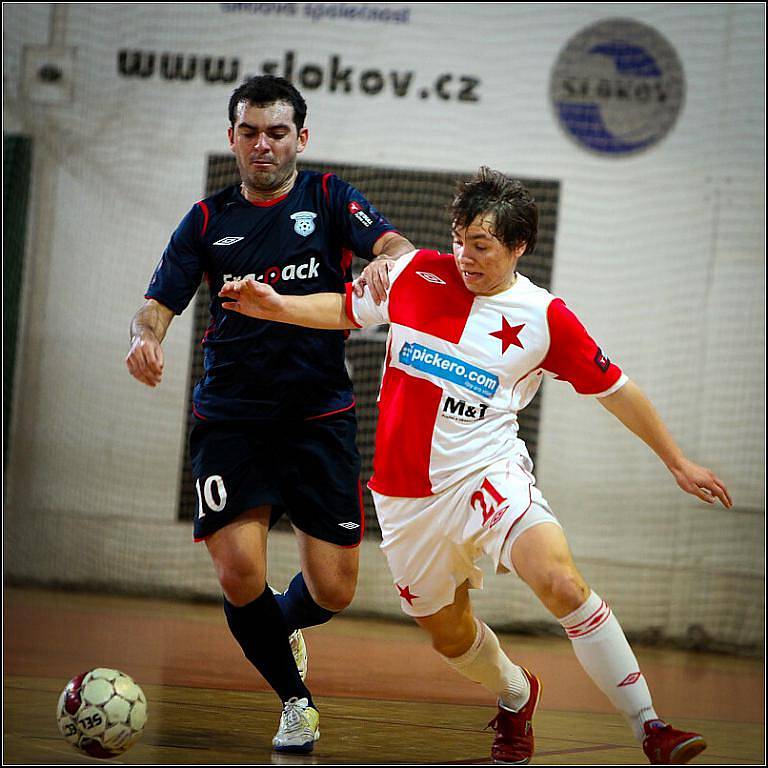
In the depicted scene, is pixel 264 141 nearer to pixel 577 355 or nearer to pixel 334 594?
pixel 577 355

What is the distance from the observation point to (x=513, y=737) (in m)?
3.40

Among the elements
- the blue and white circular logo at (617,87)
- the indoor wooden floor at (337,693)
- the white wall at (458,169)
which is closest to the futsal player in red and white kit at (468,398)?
the indoor wooden floor at (337,693)

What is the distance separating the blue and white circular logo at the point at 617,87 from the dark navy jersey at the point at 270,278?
3.84 meters

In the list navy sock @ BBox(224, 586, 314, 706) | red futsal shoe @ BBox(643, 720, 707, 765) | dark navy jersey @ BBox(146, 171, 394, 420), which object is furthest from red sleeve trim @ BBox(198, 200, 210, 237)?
red futsal shoe @ BBox(643, 720, 707, 765)

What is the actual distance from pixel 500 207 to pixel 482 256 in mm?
155

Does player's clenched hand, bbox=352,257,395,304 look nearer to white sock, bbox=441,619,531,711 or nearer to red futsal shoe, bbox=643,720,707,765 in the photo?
white sock, bbox=441,619,531,711

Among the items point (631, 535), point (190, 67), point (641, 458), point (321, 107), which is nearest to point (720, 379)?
point (641, 458)

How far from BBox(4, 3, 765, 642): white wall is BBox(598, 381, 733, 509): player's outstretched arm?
3937 millimetres

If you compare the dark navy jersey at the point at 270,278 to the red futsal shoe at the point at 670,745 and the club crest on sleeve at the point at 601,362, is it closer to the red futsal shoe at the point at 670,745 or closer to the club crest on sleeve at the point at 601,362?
the club crest on sleeve at the point at 601,362

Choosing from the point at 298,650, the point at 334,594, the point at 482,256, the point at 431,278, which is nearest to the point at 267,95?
the point at 431,278

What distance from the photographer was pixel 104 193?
7.45 meters

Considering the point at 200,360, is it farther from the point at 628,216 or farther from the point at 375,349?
the point at 628,216

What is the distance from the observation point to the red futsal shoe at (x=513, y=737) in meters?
3.34

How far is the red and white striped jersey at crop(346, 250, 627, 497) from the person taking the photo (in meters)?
3.25
